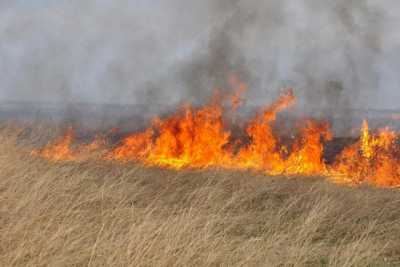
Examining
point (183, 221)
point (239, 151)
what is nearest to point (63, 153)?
point (239, 151)

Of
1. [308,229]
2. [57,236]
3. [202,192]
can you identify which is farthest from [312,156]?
[57,236]

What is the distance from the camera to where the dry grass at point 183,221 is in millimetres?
5102

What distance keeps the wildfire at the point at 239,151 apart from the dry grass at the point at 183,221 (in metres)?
1.23

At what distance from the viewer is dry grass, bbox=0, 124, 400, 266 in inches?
201

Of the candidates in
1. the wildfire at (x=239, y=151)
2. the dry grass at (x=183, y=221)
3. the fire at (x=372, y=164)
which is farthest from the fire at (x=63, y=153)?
the fire at (x=372, y=164)

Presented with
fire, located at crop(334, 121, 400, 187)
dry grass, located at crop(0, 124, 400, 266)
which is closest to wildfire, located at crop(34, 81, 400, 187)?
fire, located at crop(334, 121, 400, 187)

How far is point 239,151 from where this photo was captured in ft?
44.8

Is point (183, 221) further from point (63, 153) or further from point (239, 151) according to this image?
point (239, 151)

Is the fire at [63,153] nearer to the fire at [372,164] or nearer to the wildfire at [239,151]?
the wildfire at [239,151]

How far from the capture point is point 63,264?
473 centimetres

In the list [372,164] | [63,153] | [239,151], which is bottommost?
[372,164]

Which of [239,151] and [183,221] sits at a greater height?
[183,221]

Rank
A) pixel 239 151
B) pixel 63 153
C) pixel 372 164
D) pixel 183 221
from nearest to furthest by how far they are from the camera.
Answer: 1. pixel 183 221
2. pixel 63 153
3. pixel 239 151
4. pixel 372 164

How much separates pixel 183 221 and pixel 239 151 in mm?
7719
